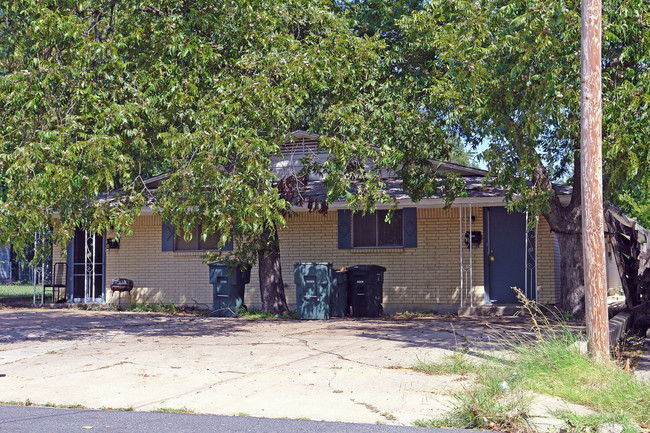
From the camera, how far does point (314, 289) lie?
1586cm

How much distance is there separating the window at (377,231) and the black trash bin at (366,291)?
178 cm

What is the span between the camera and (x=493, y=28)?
12.1 meters

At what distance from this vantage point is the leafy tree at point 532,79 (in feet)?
32.7

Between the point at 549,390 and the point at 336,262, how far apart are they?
11378 millimetres

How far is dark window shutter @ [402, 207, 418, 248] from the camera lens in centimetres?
A: 1781

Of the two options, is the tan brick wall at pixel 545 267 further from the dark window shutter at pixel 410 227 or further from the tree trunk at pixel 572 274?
the dark window shutter at pixel 410 227

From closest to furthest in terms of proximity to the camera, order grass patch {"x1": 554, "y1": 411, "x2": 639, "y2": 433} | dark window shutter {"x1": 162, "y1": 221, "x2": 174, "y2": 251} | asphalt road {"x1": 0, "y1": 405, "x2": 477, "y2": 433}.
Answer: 1. grass patch {"x1": 554, "y1": 411, "x2": 639, "y2": 433}
2. asphalt road {"x1": 0, "y1": 405, "x2": 477, "y2": 433}
3. dark window shutter {"x1": 162, "y1": 221, "x2": 174, "y2": 251}

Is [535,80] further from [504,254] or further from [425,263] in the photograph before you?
[425,263]

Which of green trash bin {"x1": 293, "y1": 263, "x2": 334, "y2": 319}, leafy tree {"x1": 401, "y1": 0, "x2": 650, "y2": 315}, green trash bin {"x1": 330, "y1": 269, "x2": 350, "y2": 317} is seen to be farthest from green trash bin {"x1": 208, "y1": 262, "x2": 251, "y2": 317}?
leafy tree {"x1": 401, "y1": 0, "x2": 650, "y2": 315}

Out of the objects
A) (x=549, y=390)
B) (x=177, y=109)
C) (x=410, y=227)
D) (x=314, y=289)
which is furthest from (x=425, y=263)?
(x=549, y=390)

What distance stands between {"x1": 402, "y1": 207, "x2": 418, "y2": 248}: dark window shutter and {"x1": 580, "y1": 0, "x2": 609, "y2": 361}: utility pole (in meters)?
9.47

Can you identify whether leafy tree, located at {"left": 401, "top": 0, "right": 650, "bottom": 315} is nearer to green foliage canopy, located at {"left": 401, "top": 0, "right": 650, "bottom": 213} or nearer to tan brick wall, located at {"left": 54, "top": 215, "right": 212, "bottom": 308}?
green foliage canopy, located at {"left": 401, "top": 0, "right": 650, "bottom": 213}

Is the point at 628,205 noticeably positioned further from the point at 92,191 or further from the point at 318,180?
the point at 92,191

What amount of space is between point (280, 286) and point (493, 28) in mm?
7918
